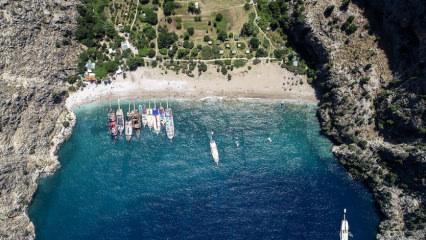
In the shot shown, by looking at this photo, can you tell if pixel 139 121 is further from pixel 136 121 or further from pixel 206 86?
pixel 206 86

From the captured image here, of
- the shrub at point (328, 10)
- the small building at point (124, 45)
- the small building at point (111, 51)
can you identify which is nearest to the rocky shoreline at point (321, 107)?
the shrub at point (328, 10)

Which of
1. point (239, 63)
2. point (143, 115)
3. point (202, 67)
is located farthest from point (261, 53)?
point (143, 115)

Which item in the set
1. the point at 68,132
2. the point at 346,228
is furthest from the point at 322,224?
the point at 68,132

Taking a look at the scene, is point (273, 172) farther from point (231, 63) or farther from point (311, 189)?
point (231, 63)

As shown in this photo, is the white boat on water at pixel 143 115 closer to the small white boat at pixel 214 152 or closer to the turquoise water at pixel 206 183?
the turquoise water at pixel 206 183

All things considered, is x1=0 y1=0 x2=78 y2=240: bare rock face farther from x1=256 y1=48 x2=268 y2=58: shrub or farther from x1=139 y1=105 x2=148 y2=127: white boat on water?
x1=256 y1=48 x2=268 y2=58: shrub

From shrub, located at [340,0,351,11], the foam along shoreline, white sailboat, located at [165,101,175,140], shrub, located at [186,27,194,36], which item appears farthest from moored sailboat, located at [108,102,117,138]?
shrub, located at [340,0,351,11]

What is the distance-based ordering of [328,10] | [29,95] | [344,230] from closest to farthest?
[328,10] → [29,95] → [344,230]
